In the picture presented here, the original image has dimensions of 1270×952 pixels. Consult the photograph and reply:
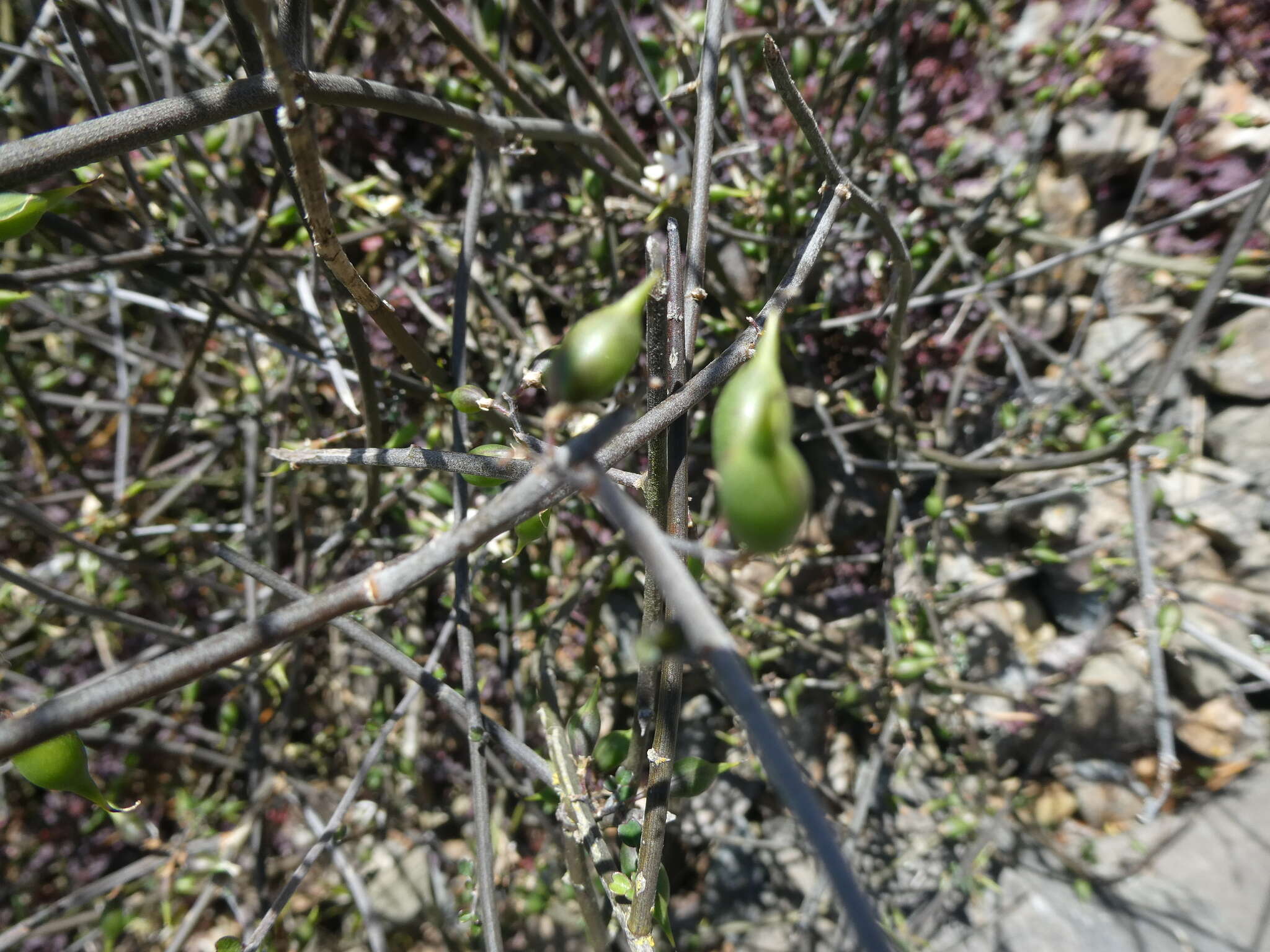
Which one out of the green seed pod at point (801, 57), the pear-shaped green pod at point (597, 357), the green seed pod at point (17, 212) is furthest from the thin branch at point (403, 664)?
the green seed pod at point (801, 57)

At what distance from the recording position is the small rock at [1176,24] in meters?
2.05

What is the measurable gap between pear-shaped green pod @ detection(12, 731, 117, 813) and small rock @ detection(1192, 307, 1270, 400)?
2.44 metres

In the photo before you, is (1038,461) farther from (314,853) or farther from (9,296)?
(9,296)

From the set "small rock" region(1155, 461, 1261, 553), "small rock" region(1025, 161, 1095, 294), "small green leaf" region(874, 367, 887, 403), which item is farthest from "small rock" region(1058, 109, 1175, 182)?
"small green leaf" region(874, 367, 887, 403)

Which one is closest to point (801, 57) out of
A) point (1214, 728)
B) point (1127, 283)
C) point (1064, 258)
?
point (1064, 258)

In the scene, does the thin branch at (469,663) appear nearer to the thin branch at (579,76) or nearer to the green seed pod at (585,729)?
the green seed pod at (585,729)

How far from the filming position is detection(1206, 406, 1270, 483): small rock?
1.95 m

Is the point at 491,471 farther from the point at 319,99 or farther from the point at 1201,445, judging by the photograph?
the point at 1201,445

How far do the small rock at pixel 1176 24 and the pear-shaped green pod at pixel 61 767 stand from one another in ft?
9.24

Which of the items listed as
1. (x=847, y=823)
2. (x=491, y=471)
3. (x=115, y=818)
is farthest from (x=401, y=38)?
(x=847, y=823)

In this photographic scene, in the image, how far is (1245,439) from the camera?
78.4 inches

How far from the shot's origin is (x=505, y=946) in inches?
83.0

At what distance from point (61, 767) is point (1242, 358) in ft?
8.47

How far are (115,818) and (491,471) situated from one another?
7.07 ft
